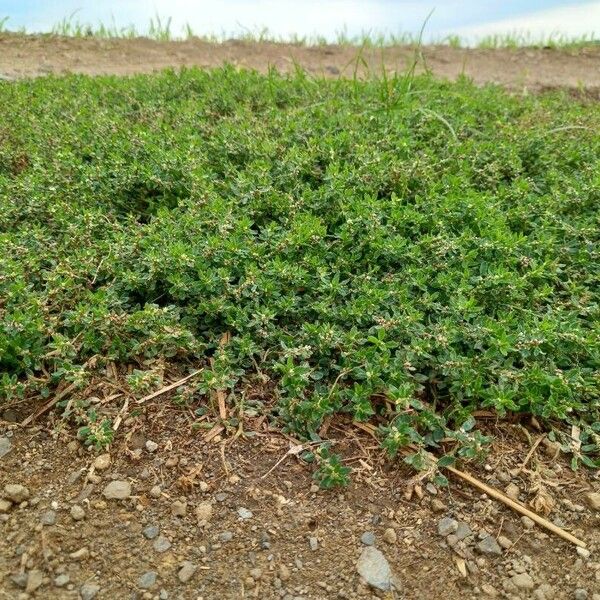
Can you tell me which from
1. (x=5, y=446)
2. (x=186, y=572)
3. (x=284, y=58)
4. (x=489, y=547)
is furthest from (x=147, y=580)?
(x=284, y=58)

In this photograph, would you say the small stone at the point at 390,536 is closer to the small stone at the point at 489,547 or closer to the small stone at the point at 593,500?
the small stone at the point at 489,547

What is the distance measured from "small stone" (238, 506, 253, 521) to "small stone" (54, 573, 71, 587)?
25.8 inches

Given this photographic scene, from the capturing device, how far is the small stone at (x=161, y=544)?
8.34 ft

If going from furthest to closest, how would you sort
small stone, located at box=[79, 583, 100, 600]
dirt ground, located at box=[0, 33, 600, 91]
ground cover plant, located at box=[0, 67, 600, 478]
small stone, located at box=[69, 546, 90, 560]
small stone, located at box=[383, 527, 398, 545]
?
dirt ground, located at box=[0, 33, 600, 91] < ground cover plant, located at box=[0, 67, 600, 478] < small stone, located at box=[383, 527, 398, 545] < small stone, located at box=[69, 546, 90, 560] < small stone, located at box=[79, 583, 100, 600]

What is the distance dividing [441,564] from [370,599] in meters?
0.32

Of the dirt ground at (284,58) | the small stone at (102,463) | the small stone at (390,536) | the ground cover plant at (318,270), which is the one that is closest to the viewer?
the small stone at (390,536)

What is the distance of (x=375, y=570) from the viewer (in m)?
2.50

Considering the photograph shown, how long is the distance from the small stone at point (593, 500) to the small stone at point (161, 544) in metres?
1.71

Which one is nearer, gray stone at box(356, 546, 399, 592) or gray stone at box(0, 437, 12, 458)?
gray stone at box(356, 546, 399, 592)

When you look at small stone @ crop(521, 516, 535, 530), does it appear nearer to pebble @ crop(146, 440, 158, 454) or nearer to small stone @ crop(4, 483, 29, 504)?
pebble @ crop(146, 440, 158, 454)

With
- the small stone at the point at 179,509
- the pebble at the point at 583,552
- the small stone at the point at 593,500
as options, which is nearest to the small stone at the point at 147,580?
the small stone at the point at 179,509

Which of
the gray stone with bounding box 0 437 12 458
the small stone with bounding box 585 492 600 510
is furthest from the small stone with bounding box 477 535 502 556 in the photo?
the gray stone with bounding box 0 437 12 458

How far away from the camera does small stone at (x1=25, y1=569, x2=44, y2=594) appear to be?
240 centimetres

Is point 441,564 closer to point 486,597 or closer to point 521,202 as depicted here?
point 486,597
